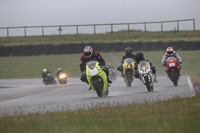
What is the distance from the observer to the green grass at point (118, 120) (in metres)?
7.94

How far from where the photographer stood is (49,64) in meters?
48.0

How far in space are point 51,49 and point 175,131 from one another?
138 ft

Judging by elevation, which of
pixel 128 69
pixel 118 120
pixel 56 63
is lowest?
pixel 56 63

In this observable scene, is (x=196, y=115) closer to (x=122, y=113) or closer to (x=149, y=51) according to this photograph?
(x=122, y=113)

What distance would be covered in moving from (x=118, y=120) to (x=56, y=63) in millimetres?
39401

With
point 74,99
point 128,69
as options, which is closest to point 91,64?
point 74,99

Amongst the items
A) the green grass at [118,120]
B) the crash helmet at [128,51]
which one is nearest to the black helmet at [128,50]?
the crash helmet at [128,51]

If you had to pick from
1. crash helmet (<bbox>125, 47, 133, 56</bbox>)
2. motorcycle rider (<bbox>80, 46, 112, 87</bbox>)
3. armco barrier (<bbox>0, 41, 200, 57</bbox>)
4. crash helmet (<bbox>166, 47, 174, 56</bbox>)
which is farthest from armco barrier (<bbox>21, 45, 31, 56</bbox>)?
motorcycle rider (<bbox>80, 46, 112, 87</bbox>)

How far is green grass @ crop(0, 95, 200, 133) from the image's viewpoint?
794 cm

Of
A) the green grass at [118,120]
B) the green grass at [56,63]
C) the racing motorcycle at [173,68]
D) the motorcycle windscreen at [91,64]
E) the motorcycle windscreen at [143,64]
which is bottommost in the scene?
the green grass at [56,63]

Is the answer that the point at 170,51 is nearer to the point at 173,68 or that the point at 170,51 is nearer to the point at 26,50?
the point at 173,68

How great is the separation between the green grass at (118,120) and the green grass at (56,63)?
30.9 m

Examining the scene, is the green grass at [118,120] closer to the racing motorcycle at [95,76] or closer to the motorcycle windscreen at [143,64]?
the racing motorcycle at [95,76]

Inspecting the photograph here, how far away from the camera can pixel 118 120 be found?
30.0ft
